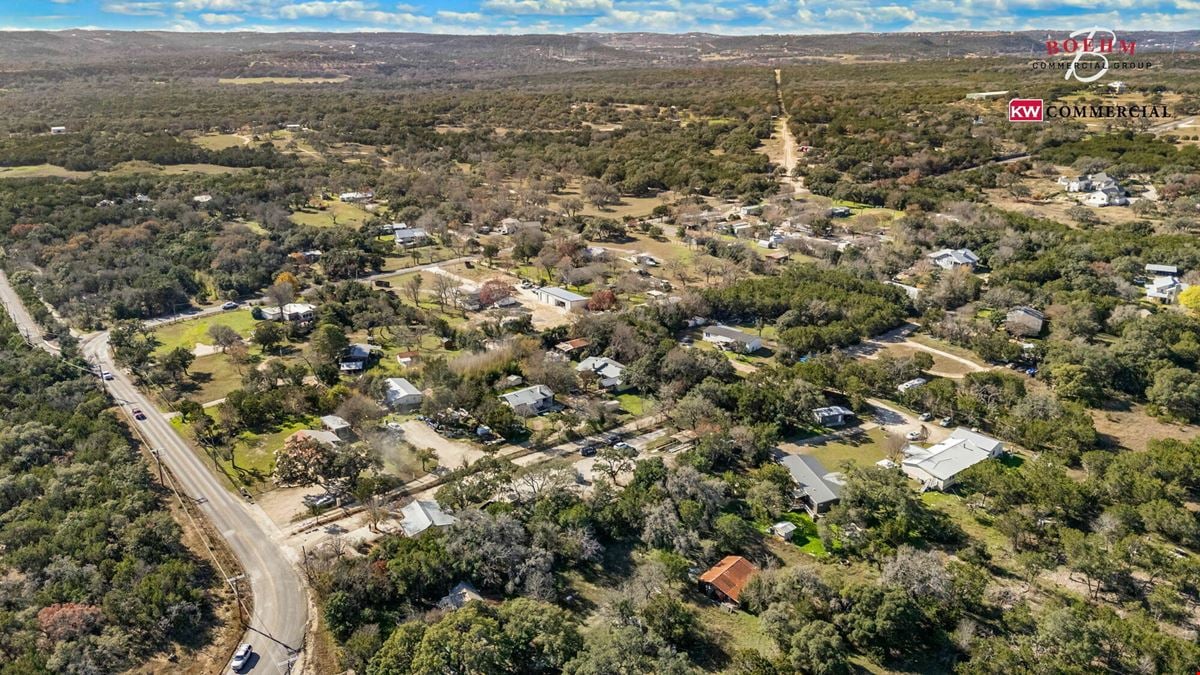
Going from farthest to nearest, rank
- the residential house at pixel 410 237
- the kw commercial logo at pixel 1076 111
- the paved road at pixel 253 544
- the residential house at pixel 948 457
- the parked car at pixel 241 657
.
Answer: the kw commercial logo at pixel 1076 111
the residential house at pixel 410 237
the residential house at pixel 948 457
the paved road at pixel 253 544
the parked car at pixel 241 657

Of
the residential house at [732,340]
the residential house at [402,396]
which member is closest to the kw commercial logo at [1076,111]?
the residential house at [732,340]

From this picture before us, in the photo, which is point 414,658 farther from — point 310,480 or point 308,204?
point 308,204

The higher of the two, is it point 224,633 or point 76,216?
point 76,216

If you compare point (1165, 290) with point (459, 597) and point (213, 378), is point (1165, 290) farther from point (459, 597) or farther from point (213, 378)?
point (213, 378)

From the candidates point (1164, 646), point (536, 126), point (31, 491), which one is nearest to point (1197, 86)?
point (536, 126)

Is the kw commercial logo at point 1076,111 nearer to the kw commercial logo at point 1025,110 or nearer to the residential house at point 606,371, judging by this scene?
the kw commercial logo at point 1025,110
